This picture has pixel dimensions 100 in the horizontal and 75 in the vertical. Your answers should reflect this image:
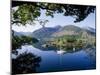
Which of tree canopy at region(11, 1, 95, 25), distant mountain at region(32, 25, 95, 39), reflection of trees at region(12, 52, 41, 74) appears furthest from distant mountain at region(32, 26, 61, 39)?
reflection of trees at region(12, 52, 41, 74)

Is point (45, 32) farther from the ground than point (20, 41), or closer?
farther from the ground

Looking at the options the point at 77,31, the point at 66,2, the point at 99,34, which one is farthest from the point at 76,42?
the point at 66,2

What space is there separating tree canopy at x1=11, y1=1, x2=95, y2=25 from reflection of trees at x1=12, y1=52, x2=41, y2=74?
47 centimetres

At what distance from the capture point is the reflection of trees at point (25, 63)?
3045 millimetres

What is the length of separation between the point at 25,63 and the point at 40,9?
2.58ft

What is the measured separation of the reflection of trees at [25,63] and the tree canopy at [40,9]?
1.54ft

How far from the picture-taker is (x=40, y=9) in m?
3.17

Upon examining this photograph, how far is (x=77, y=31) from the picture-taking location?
336cm

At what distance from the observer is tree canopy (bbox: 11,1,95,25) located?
3.07 m

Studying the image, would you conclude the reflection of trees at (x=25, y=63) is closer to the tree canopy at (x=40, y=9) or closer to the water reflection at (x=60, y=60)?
the water reflection at (x=60, y=60)

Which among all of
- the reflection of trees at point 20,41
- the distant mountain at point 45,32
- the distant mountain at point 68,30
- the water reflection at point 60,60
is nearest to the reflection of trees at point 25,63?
the water reflection at point 60,60

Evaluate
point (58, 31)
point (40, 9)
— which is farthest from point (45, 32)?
point (40, 9)

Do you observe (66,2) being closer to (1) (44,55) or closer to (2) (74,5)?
(2) (74,5)

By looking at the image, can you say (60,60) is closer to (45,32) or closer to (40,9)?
(45,32)
